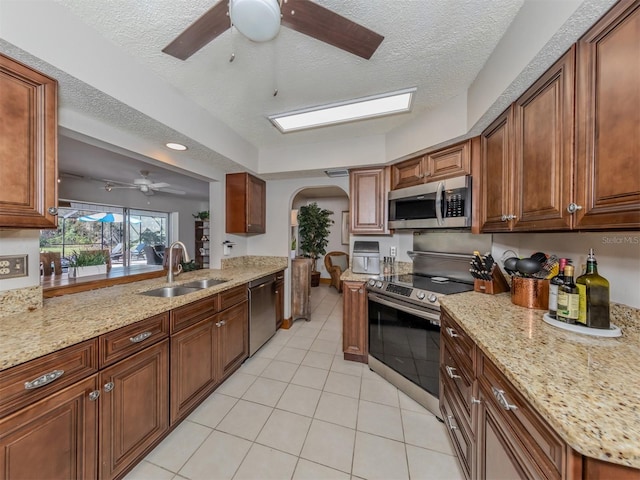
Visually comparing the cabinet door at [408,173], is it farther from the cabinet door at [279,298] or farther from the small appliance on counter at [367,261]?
the cabinet door at [279,298]

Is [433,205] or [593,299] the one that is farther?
[433,205]

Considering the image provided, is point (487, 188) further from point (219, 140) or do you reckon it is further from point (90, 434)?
point (90, 434)

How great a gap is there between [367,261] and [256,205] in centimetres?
166

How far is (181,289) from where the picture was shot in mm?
2307

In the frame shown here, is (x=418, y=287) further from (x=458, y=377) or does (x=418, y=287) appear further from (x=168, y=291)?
(x=168, y=291)

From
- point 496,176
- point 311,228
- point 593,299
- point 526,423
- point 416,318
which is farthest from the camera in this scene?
point 311,228

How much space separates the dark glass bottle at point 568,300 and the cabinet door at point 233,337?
2.24 meters

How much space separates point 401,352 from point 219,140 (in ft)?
8.37

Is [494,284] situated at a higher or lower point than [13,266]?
lower

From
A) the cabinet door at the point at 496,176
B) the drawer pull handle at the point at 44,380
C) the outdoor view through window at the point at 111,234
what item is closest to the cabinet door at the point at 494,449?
the cabinet door at the point at 496,176

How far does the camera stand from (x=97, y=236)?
5.13 metres

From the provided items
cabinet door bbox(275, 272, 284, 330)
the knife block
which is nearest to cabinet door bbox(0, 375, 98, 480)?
cabinet door bbox(275, 272, 284, 330)

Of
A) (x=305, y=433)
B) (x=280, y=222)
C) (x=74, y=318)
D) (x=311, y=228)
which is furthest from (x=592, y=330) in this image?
(x=311, y=228)

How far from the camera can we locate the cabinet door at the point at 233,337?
2.12 m
